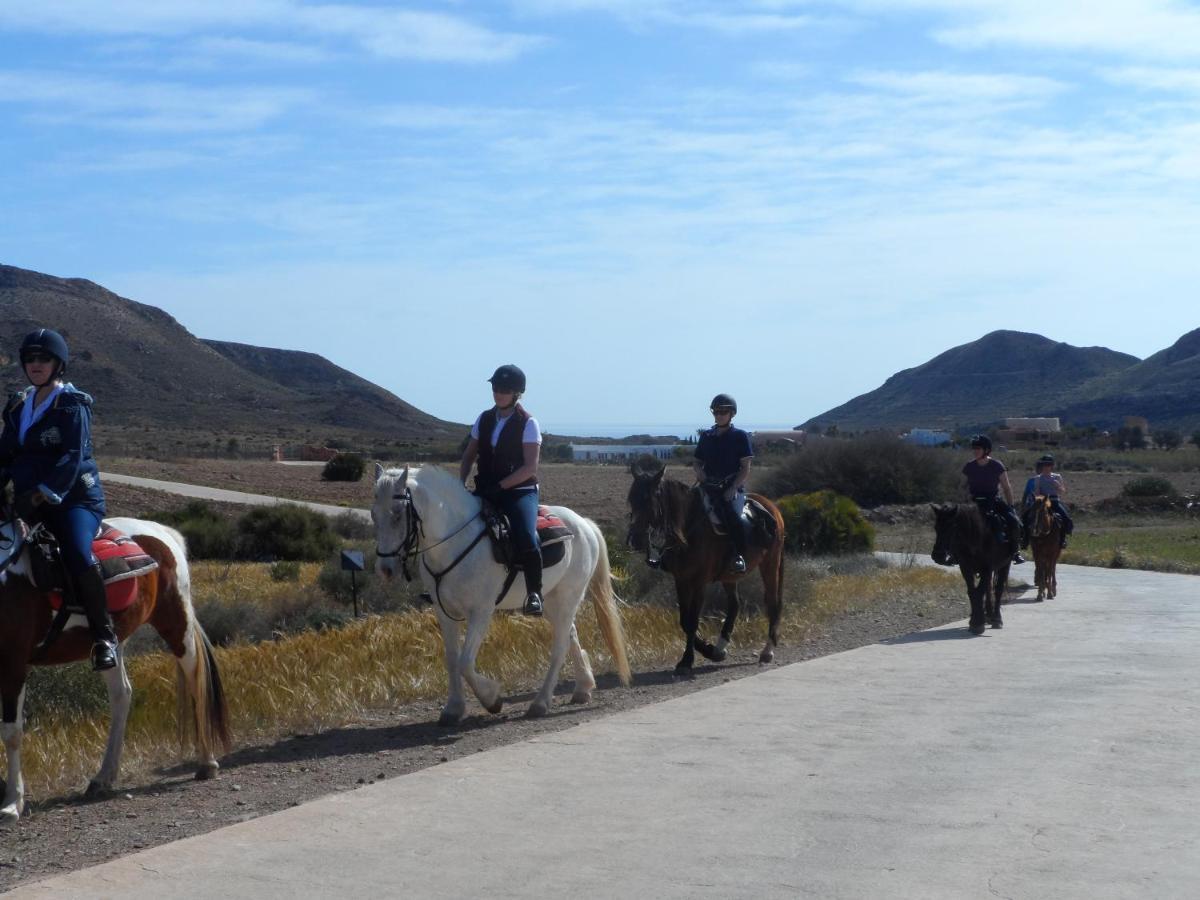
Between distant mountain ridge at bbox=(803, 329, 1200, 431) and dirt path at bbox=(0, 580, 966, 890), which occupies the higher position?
distant mountain ridge at bbox=(803, 329, 1200, 431)

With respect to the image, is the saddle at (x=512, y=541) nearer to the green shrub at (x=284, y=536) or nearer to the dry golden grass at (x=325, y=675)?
the dry golden grass at (x=325, y=675)

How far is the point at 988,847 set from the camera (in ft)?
21.5

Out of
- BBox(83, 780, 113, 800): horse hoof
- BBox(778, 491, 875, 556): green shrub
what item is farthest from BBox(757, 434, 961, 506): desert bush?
BBox(83, 780, 113, 800): horse hoof

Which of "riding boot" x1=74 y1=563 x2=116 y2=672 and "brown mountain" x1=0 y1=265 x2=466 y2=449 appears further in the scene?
"brown mountain" x1=0 y1=265 x2=466 y2=449

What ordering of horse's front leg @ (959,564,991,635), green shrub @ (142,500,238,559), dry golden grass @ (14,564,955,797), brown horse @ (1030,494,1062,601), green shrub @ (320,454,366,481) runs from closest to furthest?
dry golden grass @ (14,564,955,797), horse's front leg @ (959,564,991,635), brown horse @ (1030,494,1062,601), green shrub @ (142,500,238,559), green shrub @ (320,454,366,481)

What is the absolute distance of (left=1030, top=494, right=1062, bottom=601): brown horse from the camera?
20.4m

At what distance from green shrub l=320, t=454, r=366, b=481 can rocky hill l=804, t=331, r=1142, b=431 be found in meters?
99.3

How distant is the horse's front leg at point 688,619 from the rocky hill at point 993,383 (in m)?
146

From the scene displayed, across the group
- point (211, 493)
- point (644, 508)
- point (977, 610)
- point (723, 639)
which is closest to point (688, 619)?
point (723, 639)

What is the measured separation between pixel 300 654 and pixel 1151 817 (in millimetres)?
8233

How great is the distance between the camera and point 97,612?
793 centimetres

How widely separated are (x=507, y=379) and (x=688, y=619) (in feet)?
12.2

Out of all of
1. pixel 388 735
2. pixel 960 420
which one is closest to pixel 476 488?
pixel 388 735

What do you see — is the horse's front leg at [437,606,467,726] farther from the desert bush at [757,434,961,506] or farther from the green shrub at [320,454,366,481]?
the green shrub at [320,454,366,481]
